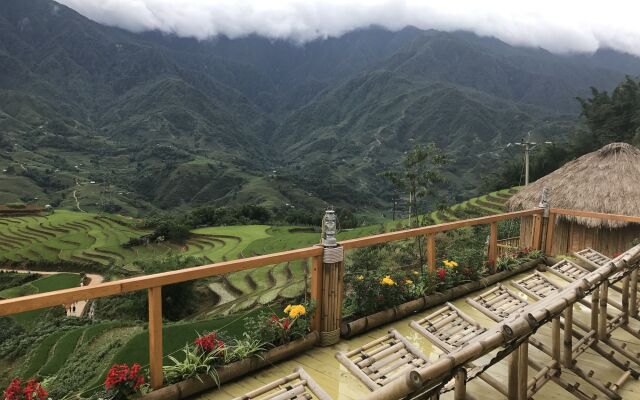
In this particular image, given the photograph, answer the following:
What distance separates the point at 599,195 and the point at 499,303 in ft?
32.5

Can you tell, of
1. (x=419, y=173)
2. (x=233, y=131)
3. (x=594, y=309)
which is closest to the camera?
(x=594, y=309)

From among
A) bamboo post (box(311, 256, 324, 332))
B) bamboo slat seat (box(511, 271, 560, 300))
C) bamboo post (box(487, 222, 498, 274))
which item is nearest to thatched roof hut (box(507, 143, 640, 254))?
bamboo post (box(487, 222, 498, 274))

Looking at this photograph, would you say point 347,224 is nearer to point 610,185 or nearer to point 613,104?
point 613,104

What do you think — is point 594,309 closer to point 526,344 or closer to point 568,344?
point 568,344

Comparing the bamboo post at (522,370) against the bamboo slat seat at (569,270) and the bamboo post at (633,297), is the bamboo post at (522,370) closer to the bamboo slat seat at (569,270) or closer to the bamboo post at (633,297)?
the bamboo post at (633,297)

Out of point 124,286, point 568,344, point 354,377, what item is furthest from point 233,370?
point 568,344

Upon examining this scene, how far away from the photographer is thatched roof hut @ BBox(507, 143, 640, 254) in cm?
1112

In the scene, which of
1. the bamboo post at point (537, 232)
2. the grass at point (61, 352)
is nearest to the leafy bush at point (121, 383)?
the bamboo post at point (537, 232)

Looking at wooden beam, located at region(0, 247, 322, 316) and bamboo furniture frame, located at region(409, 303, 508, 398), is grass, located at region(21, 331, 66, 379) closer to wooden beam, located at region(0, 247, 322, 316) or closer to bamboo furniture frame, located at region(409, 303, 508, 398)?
wooden beam, located at region(0, 247, 322, 316)

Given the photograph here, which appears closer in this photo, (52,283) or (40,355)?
(40,355)

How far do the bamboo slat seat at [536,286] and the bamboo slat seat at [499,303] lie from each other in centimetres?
19

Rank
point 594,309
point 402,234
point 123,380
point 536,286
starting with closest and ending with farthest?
→ 1. point 123,380
2. point 594,309
3. point 536,286
4. point 402,234

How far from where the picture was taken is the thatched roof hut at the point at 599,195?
36.5 feet

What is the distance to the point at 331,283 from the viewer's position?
3.73 metres
